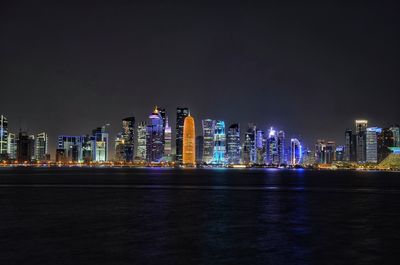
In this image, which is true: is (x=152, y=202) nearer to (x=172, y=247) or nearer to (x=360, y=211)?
(x=360, y=211)

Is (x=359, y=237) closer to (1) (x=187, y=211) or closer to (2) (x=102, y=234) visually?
(2) (x=102, y=234)

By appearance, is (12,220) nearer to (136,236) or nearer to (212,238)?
(136,236)

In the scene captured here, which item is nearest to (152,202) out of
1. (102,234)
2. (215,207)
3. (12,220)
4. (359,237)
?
(215,207)

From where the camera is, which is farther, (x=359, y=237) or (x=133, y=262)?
(x=359, y=237)

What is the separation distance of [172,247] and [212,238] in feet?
13.8

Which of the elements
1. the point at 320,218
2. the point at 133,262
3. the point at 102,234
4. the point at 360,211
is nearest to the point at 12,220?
the point at 102,234

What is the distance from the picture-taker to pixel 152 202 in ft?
212

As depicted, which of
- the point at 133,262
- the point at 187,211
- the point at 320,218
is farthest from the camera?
the point at 187,211

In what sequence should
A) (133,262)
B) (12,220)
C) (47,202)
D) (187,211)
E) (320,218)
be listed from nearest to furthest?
(133,262), (12,220), (320,218), (187,211), (47,202)

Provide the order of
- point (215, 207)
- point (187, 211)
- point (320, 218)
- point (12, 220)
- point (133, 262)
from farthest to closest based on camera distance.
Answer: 1. point (215, 207)
2. point (187, 211)
3. point (320, 218)
4. point (12, 220)
5. point (133, 262)

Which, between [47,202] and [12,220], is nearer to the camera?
[12,220]

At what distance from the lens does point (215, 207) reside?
58.0m

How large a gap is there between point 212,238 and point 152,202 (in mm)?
30940

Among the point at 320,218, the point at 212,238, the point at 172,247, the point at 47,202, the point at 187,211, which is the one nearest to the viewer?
the point at 172,247
